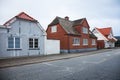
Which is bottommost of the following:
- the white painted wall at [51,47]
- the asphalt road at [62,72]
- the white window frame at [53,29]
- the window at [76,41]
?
the asphalt road at [62,72]

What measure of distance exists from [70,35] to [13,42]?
1382 cm

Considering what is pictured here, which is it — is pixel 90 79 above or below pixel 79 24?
below

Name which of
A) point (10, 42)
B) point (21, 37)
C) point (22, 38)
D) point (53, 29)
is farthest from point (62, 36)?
point (10, 42)

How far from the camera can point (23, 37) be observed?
19.7m

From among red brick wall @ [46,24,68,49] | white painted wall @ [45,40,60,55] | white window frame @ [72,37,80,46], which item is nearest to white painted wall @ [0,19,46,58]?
white painted wall @ [45,40,60,55]

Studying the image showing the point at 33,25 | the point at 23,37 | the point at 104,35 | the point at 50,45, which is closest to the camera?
the point at 23,37

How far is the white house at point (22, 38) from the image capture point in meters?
17.4

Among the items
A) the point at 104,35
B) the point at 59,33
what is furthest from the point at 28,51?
the point at 104,35

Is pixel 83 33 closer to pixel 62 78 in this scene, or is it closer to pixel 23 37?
pixel 23 37

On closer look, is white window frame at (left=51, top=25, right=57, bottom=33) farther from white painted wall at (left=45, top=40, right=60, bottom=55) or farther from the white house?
the white house

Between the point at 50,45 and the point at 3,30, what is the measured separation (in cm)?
913

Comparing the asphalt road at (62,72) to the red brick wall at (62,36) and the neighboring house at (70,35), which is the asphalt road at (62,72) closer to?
the red brick wall at (62,36)

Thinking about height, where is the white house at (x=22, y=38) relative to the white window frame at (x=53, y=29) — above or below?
below

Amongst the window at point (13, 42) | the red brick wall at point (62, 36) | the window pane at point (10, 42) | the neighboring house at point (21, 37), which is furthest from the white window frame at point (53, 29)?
the window pane at point (10, 42)
